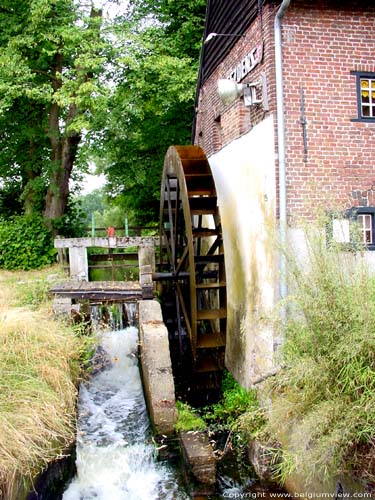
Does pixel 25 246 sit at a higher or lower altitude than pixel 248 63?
lower

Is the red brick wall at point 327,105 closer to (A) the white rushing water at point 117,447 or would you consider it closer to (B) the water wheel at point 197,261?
(B) the water wheel at point 197,261

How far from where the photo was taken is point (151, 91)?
10930 mm

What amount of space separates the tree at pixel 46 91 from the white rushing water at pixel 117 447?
568 centimetres

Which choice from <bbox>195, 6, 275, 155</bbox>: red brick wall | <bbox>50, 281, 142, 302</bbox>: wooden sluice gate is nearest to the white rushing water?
<bbox>50, 281, 142, 302</bbox>: wooden sluice gate

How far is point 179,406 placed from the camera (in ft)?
19.7

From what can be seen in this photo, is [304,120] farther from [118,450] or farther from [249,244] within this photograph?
[118,450]

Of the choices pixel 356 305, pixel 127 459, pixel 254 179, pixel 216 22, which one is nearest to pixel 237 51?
pixel 216 22

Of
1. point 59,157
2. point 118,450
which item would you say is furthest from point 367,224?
point 59,157

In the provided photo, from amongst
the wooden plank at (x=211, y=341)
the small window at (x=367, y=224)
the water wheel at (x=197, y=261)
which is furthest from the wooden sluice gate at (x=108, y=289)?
the small window at (x=367, y=224)

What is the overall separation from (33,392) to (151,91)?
26.3 ft

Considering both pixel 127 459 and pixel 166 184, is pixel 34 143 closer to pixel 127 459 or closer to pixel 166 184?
pixel 166 184

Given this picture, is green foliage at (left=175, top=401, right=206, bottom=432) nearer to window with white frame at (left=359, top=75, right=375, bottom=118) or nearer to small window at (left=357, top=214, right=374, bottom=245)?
small window at (left=357, top=214, right=374, bottom=245)

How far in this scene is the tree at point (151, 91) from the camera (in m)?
10.4

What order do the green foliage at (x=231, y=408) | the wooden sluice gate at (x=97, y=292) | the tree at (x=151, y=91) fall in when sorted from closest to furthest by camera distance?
the green foliage at (x=231, y=408)
the wooden sluice gate at (x=97, y=292)
the tree at (x=151, y=91)
